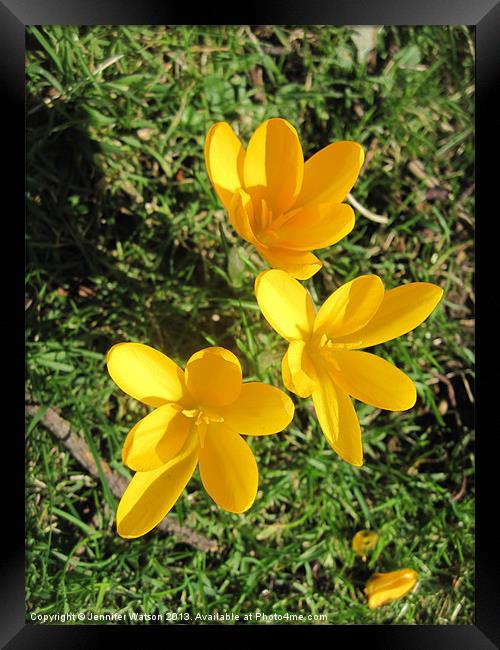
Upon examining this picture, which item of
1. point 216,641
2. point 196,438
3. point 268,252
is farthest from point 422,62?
point 216,641

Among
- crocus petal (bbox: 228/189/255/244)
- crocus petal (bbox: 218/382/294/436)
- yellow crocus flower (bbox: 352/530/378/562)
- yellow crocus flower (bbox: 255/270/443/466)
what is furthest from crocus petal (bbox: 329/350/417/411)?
yellow crocus flower (bbox: 352/530/378/562)

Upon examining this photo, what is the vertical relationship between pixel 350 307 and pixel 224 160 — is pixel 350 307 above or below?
below

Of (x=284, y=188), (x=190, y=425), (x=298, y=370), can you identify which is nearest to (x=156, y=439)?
(x=190, y=425)

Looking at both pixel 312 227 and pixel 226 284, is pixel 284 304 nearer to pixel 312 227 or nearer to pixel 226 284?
pixel 312 227

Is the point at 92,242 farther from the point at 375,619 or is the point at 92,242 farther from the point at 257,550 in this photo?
the point at 375,619

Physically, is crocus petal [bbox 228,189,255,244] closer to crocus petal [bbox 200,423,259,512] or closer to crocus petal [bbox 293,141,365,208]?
crocus petal [bbox 293,141,365,208]
